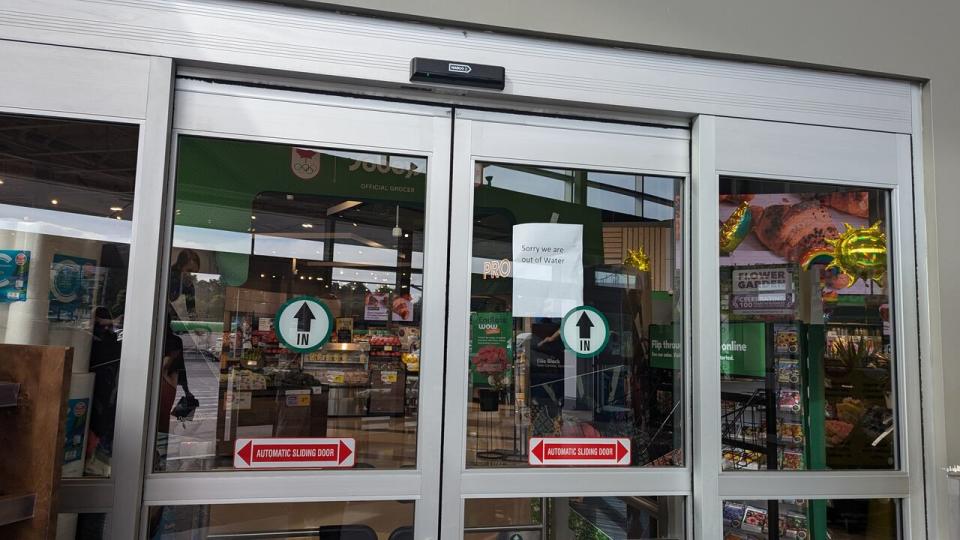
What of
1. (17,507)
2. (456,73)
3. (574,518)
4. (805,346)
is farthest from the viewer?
(805,346)

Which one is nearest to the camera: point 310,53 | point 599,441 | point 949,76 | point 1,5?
point 1,5

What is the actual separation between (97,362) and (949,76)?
11.8 ft

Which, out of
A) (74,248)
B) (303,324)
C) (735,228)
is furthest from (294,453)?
(735,228)

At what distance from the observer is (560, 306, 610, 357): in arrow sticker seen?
2707 millimetres

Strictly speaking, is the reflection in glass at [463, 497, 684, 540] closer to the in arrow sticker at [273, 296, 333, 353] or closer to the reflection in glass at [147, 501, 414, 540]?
the reflection in glass at [147, 501, 414, 540]

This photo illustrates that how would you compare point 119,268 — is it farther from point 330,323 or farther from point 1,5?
point 1,5

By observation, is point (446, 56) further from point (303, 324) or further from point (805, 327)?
point (805, 327)

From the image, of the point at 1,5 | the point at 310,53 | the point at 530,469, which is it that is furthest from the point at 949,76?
the point at 1,5

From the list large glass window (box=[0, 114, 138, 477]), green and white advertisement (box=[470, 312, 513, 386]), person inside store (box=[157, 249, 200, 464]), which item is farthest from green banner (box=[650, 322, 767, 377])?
large glass window (box=[0, 114, 138, 477])

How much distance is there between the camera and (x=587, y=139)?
2.77m

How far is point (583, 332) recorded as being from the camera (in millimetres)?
2715

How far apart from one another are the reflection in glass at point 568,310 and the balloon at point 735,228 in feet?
0.61

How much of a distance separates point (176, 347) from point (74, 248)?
18.9 inches

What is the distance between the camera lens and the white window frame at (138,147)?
224cm
